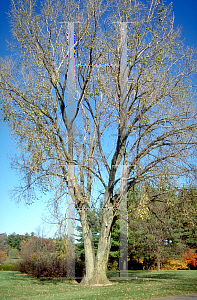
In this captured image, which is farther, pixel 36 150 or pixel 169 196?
pixel 169 196

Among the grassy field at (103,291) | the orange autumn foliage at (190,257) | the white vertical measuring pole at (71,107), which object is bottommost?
the grassy field at (103,291)

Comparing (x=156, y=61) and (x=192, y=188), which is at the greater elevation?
(x=156, y=61)

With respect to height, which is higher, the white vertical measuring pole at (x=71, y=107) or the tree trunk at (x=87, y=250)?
the white vertical measuring pole at (x=71, y=107)

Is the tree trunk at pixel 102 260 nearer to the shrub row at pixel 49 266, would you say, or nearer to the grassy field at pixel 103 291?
the grassy field at pixel 103 291

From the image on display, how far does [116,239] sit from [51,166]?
18.9 m

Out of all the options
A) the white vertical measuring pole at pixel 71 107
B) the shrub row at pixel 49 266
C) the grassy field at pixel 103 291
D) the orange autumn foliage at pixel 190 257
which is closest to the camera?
the grassy field at pixel 103 291

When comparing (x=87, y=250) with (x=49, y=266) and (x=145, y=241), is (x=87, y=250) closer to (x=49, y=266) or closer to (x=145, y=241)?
(x=49, y=266)

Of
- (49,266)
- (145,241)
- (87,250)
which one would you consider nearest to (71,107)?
(87,250)

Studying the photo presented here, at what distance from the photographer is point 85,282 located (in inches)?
532

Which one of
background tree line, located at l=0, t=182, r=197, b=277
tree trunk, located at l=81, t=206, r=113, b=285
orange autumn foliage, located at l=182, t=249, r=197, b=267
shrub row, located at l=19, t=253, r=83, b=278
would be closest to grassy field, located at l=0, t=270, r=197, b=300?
tree trunk, located at l=81, t=206, r=113, b=285

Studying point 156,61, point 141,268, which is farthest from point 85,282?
point 141,268

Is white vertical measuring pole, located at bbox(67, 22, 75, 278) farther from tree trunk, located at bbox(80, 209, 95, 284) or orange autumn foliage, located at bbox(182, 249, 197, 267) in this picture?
orange autumn foliage, located at bbox(182, 249, 197, 267)

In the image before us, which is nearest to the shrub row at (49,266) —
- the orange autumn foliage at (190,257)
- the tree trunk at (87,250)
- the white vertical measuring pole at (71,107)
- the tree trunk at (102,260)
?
the white vertical measuring pole at (71,107)

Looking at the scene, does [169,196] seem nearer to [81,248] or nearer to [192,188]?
[192,188]
